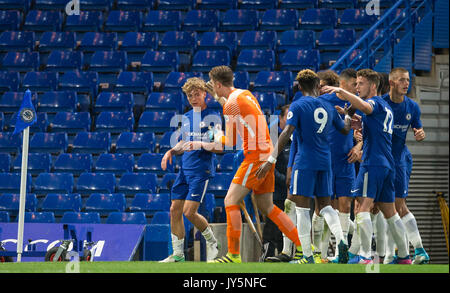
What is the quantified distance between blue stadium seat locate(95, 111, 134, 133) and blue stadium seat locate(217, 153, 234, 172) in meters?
2.20

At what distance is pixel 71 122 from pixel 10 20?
4.08 m

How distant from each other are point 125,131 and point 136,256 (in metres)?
3.74

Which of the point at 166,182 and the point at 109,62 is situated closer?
the point at 166,182

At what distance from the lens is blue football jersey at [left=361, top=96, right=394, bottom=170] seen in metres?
7.12

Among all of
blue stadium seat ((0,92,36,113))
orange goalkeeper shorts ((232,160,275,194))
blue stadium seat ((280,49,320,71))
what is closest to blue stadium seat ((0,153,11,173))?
blue stadium seat ((0,92,36,113))

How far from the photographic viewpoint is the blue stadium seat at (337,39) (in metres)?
14.1

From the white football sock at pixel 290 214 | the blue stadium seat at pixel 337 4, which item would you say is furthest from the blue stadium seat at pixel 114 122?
the white football sock at pixel 290 214

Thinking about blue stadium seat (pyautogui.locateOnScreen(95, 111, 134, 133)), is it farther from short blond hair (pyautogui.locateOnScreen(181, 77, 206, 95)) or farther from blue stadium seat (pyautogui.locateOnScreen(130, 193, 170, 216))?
short blond hair (pyautogui.locateOnScreen(181, 77, 206, 95))

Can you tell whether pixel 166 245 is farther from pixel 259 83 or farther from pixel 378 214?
pixel 259 83

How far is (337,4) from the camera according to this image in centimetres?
1552

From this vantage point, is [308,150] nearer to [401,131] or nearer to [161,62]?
[401,131]

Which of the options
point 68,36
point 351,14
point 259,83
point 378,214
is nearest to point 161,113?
point 259,83

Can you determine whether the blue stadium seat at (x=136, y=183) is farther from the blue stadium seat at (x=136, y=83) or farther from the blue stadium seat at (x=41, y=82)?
the blue stadium seat at (x=41, y=82)

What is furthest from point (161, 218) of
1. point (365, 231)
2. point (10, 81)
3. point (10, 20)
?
point (10, 20)
